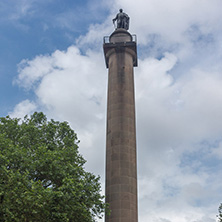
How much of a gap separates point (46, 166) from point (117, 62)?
20.6 meters

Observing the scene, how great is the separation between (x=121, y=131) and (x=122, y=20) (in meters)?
21.0

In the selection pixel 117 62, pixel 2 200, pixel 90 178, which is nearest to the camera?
pixel 2 200

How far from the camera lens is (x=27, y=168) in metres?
31.2

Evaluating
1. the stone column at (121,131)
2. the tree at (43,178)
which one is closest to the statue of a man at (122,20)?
the stone column at (121,131)

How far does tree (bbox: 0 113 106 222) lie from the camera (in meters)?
27.4

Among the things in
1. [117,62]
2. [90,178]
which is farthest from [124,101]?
[90,178]

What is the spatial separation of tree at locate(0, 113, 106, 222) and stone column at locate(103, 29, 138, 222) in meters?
4.24

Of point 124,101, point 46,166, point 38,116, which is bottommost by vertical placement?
point 46,166

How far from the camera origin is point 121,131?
4141 cm

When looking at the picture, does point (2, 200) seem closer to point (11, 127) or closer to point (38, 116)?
point (11, 127)

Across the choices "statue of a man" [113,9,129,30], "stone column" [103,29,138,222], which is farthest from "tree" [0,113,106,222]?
"statue of a man" [113,9,129,30]

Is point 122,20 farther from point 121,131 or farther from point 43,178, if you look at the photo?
point 43,178

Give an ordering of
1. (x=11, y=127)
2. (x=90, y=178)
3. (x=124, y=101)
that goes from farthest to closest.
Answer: (x=124, y=101)
(x=11, y=127)
(x=90, y=178)

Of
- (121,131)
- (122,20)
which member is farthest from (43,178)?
(122,20)
